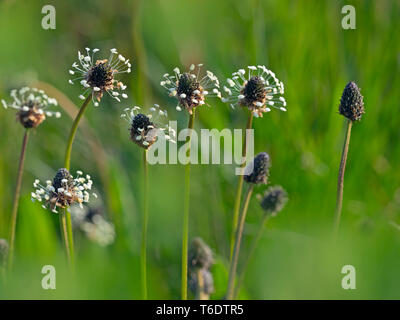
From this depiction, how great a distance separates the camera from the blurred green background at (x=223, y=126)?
2.53ft

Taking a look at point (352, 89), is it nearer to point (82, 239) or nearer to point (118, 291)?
point (118, 291)

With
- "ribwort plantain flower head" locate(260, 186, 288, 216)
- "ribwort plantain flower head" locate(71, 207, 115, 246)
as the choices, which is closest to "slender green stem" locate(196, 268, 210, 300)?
"ribwort plantain flower head" locate(260, 186, 288, 216)

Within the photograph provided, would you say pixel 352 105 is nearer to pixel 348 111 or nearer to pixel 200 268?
pixel 348 111

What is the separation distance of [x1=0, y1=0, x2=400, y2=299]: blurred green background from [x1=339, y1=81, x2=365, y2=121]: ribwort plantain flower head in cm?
11

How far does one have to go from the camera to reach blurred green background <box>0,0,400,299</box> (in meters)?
0.77

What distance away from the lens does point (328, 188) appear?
0.88 metres

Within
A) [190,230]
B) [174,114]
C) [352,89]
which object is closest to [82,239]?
[190,230]

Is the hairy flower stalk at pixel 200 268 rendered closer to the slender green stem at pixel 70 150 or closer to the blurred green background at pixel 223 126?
the blurred green background at pixel 223 126

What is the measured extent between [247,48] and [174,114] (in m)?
0.23

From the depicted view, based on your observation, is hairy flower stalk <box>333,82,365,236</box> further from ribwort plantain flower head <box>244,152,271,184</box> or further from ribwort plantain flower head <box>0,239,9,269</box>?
ribwort plantain flower head <box>0,239,9,269</box>

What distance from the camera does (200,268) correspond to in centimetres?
64

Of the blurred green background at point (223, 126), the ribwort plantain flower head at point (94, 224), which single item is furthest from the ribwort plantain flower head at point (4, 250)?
the ribwort plantain flower head at point (94, 224)

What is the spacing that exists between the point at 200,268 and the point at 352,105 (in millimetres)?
251
